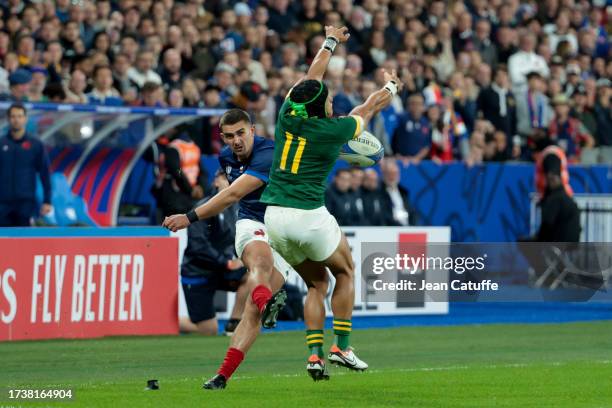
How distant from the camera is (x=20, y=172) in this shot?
1955 cm

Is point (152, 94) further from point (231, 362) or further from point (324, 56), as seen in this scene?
point (231, 362)

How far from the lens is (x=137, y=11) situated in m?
24.0

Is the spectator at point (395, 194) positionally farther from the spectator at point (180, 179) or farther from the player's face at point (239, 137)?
the player's face at point (239, 137)

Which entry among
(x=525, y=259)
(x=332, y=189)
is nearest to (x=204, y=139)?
(x=332, y=189)

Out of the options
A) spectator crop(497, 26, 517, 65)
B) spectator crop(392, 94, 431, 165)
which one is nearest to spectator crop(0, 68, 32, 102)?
spectator crop(392, 94, 431, 165)

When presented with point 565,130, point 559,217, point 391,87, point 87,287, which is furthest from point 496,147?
point 391,87

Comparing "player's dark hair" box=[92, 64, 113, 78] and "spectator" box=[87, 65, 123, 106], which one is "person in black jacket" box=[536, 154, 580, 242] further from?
"player's dark hair" box=[92, 64, 113, 78]

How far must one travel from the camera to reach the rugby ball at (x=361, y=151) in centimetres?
1260

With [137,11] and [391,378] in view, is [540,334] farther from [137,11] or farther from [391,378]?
[137,11]

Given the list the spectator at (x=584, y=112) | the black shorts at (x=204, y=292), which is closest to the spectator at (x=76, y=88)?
the black shorts at (x=204, y=292)

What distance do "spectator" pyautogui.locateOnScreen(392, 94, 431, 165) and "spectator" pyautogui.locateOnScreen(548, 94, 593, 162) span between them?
10.2 feet

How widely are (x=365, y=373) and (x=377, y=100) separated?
8.47ft

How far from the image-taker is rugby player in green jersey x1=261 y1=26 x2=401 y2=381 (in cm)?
1173

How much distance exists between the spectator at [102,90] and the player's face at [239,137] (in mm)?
9282
